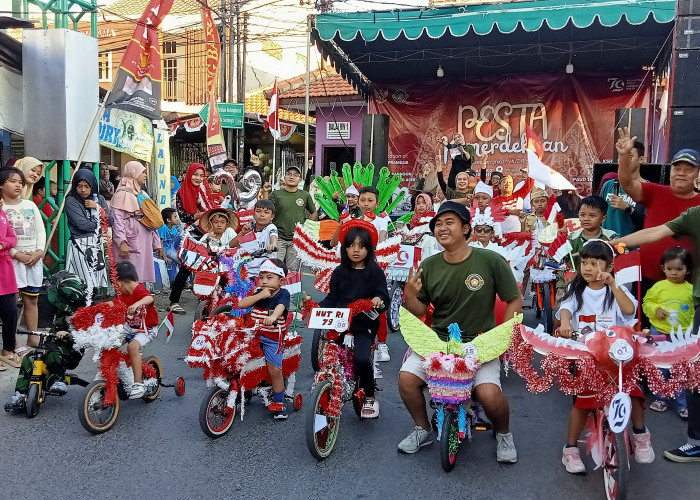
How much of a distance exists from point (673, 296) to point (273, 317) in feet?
9.98

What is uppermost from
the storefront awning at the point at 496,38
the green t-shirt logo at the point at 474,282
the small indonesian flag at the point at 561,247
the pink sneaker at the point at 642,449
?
the storefront awning at the point at 496,38

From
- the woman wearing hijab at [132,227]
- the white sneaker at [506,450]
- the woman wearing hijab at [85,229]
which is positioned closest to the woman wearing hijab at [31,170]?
the woman wearing hijab at [85,229]

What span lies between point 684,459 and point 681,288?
4.49 ft

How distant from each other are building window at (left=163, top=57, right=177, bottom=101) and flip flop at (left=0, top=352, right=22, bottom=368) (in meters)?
21.9

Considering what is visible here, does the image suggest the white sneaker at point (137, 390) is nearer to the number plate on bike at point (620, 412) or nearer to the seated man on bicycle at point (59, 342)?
the seated man on bicycle at point (59, 342)

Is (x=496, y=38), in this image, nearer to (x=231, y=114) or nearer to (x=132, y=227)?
(x=231, y=114)

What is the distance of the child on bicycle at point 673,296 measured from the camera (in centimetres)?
504

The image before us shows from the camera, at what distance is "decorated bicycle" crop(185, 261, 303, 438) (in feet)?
15.8

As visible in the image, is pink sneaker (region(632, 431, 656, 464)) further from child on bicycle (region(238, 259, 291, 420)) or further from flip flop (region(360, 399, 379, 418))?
child on bicycle (region(238, 259, 291, 420))

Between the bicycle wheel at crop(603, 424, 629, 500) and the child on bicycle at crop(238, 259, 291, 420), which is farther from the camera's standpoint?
the child on bicycle at crop(238, 259, 291, 420)

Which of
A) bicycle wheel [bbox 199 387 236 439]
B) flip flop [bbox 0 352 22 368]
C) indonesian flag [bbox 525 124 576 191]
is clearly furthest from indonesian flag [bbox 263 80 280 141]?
bicycle wheel [bbox 199 387 236 439]

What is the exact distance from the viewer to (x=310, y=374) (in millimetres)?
6461

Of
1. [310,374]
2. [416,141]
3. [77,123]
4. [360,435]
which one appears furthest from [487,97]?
[360,435]

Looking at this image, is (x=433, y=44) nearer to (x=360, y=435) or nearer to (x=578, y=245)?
(x=578, y=245)
